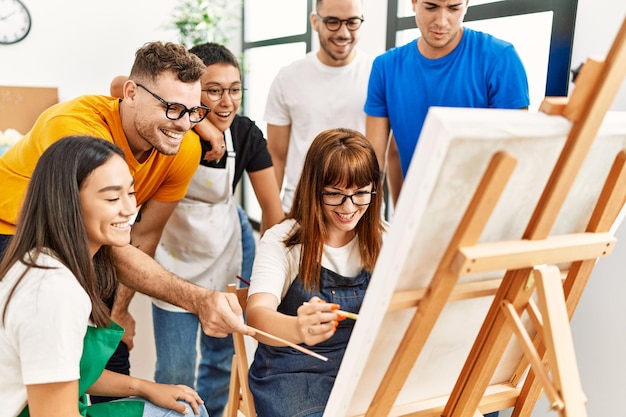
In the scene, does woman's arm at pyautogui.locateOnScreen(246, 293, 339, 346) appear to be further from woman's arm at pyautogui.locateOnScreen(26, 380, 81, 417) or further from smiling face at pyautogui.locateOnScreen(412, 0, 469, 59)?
smiling face at pyautogui.locateOnScreen(412, 0, 469, 59)

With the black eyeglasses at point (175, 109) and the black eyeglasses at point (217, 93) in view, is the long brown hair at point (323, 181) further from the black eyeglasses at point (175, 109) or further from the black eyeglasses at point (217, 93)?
the black eyeglasses at point (217, 93)

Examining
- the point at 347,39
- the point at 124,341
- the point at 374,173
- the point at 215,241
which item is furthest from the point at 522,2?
the point at 124,341

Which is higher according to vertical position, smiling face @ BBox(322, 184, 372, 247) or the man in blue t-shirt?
the man in blue t-shirt

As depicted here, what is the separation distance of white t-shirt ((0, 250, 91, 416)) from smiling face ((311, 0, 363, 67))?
1.36 meters

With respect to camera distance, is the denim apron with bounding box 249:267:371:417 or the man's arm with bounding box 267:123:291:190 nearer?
the denim apron with bounding box 249:267:371:417

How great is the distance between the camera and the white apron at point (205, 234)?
6.53 feet

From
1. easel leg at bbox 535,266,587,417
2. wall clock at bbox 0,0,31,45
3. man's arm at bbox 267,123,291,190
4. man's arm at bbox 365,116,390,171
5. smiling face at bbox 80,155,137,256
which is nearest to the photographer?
easel leg at bbox 535,266,587,417

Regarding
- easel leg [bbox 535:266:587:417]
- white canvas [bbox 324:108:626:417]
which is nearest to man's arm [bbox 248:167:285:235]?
white canvas [bbox 324:108:626:417]

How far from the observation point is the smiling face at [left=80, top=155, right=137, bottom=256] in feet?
3.69

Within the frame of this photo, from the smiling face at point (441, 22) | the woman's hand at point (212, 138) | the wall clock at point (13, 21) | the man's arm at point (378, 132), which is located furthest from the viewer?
the wall clock at point (13, 21)

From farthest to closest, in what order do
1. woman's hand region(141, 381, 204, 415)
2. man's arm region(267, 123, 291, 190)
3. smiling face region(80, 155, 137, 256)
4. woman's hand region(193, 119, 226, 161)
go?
man's arm region(267, 123, 291, 190) → woman's hand region(193, 119, 226, 161) → woman's hand region(141, 381, 204, 415) → smiling face region(80, 155, 137, 256)

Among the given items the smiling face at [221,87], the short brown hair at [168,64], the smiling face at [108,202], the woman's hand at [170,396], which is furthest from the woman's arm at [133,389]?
the smiling face at [221,87]

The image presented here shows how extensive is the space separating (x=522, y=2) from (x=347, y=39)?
60cm

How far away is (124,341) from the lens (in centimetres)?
189
